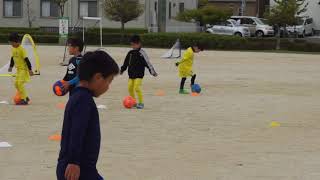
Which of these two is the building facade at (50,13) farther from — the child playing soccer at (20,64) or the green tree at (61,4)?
the child playing soccer at (20,64)

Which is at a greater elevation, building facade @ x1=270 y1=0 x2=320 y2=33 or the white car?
building facade @ x1=270 y1=0 x2=320 y2=33

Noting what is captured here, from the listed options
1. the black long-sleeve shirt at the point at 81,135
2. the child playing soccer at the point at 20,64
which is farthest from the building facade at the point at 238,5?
the black long-sleeve shirt at the point at 81,135

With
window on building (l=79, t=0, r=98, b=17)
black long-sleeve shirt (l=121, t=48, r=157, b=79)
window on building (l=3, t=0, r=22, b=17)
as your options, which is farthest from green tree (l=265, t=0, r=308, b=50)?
black long-sleeve shirt (l=121, t=48, r=157, b=79)

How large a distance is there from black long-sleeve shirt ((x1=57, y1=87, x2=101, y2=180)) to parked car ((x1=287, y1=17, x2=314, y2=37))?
174 ft

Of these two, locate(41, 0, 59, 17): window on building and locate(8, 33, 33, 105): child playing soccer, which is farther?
locate(41, 0, 59, 17): window on building

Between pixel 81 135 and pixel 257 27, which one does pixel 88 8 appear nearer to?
pixel 257 27

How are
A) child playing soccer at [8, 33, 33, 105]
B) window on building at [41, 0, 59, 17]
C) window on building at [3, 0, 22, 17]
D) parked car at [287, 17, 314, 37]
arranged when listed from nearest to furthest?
1. child playing soccer at [8, 33, 33, 105]
2. parked car at [287, 17, 314, 37]
3. window on building at [3, 0, 22, 17]
4. window on building at [41, 0, 59, 17]

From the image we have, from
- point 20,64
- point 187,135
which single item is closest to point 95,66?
point 187,135

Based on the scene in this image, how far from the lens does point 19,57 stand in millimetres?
Answer: 13227

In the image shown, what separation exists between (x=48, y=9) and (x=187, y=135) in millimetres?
49444

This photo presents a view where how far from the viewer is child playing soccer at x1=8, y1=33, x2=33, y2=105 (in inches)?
516

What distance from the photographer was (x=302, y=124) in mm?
11727

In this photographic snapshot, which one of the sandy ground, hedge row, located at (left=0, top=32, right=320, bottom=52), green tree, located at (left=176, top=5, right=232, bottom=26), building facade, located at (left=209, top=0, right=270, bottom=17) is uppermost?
building facade, located at (left=209, top=0, right=270, bottom=17)

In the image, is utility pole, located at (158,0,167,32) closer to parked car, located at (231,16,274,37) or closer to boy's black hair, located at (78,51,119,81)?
parked car, located at (231,16,274,37)
